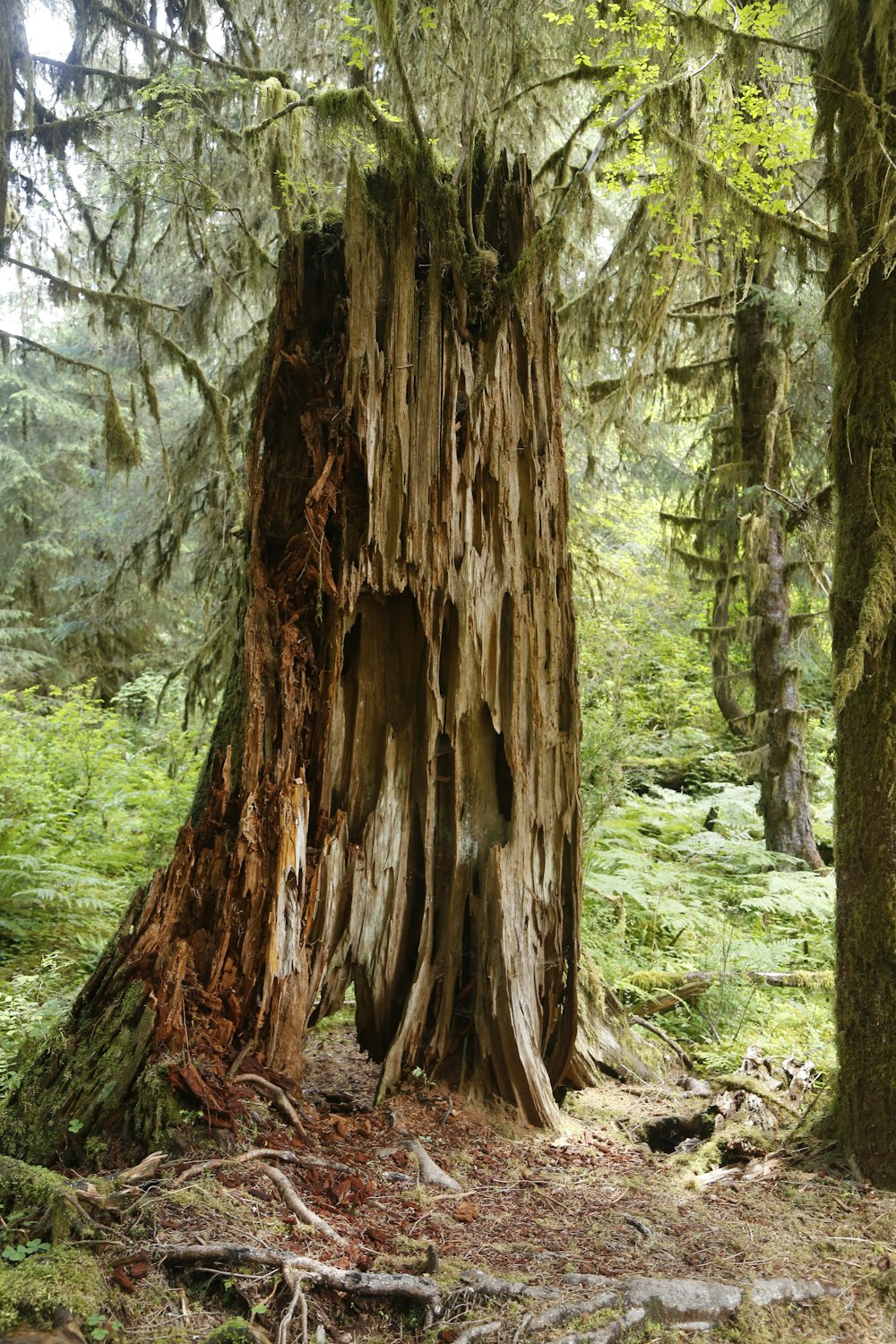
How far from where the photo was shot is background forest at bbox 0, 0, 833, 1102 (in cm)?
598

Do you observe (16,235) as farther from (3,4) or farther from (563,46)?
(563,46)

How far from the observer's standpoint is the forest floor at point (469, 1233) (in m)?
2.46

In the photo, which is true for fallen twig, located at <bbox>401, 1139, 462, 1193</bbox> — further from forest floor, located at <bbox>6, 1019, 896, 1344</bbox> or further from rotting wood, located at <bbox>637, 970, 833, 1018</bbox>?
rotting wood, located at <bbox>637, 970, 833, 1018</bbox>

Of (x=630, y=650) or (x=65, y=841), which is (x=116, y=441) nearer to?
(x=65, y=841)

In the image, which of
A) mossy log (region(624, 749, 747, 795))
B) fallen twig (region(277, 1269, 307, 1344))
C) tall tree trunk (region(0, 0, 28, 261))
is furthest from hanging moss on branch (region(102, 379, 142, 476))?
mossy log (region(624, 749, 747, 795))

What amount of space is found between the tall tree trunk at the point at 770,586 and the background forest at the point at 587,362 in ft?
0.11

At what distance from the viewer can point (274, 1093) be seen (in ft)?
12.4

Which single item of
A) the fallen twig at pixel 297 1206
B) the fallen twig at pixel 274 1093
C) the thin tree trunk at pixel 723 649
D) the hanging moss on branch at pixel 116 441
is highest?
the hanging moss on branch at pixel 116 441

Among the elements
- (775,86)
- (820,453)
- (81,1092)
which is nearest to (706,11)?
(775,86)

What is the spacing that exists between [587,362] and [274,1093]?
5.78m

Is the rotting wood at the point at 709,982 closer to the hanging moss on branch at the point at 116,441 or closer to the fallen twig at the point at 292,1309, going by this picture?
the fallen twig at the point at 292,1309

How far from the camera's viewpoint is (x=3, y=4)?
6637 millimetres

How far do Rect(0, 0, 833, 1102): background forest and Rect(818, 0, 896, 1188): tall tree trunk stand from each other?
370mm

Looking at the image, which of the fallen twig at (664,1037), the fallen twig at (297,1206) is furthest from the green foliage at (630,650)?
the fallen twig at (297,1206)
